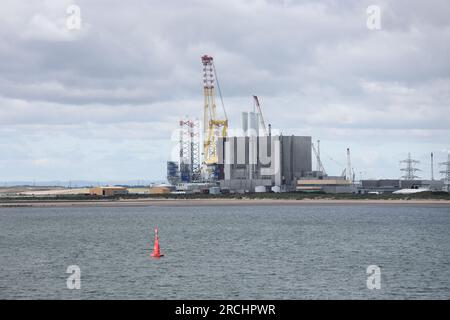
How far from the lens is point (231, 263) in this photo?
239 ft

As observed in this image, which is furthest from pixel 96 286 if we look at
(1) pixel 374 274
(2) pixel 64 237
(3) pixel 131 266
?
(2) pixel 64 237

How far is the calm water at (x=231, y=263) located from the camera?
5538 cm

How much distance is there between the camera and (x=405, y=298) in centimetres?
5228

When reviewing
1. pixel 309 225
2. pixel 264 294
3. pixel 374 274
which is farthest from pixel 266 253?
pixel 309 225

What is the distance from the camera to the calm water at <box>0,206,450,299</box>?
55.4 m

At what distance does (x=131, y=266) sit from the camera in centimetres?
7112

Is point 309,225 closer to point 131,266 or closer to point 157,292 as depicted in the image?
point 131,266
